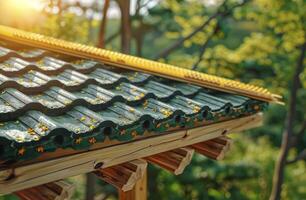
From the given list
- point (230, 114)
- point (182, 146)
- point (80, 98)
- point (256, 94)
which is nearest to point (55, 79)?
point (80, 98)

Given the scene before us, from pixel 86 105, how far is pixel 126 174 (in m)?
0.61

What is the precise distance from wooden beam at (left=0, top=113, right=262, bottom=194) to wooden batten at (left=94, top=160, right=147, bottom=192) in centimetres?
7

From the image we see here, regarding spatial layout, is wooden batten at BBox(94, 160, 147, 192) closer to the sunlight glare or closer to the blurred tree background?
the blurred tree background

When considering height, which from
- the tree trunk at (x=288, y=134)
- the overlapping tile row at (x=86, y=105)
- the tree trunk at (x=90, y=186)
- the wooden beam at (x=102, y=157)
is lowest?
the tree trunk at (x=90, y=186)

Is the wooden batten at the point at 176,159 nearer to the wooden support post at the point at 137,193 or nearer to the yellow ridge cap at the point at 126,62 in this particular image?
the wooden support post at the point at 137,193

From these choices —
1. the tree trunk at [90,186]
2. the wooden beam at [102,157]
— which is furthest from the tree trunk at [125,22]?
the wooden beam at [102,157]

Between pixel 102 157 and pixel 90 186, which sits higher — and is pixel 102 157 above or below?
above

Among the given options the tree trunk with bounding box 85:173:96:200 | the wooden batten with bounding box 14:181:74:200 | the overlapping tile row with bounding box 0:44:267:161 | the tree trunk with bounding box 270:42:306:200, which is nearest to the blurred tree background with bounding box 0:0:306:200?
the tree trunk with bounding box 270:42:306:200

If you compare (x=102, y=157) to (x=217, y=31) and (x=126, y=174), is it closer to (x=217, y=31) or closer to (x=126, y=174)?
(x=126, y=174)

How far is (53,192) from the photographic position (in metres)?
2.32

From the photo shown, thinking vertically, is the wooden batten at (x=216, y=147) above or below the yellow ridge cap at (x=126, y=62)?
below

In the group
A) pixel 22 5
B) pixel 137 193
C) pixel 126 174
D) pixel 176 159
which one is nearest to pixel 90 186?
pixel 22 5

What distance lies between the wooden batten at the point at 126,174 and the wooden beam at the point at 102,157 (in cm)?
7

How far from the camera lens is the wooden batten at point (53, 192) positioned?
7.49 ft
